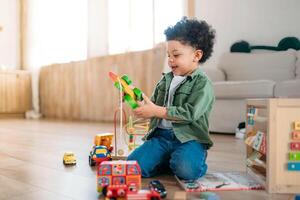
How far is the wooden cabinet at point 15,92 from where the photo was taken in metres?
4.32

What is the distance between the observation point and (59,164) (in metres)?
1.27

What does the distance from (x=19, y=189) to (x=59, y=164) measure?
1.18 feet

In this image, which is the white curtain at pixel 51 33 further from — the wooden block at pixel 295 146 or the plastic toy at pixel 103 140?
the wooden block at pixel 295 146

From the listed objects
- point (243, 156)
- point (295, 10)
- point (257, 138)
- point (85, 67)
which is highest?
point (295, 10)

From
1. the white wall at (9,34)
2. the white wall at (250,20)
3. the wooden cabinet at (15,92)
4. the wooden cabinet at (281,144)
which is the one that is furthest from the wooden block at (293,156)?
the white wall at (9,34)

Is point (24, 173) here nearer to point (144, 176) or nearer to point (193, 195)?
point (144, 176)

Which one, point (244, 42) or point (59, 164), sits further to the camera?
point (244, 42)

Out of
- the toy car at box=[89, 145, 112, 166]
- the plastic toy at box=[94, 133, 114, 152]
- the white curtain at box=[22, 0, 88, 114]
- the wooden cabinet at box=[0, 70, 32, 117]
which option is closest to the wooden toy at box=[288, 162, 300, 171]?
the toy car at box=[89, 145, 112, 166]

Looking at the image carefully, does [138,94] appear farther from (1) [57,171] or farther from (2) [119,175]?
(1) [57,171]

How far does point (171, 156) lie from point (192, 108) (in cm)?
17

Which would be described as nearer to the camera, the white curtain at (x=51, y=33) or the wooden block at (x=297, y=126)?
the wooden block at (x=297, y=126)

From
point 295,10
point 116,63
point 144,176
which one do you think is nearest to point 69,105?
point 116,63

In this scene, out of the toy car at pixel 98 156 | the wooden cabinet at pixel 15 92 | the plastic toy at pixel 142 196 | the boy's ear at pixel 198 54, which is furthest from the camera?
the wooden cabinet at pixel 15 92

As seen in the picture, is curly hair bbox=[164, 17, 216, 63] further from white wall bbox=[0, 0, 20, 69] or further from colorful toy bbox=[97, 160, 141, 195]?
white wall bbox=[0, 0, 20, 69]
